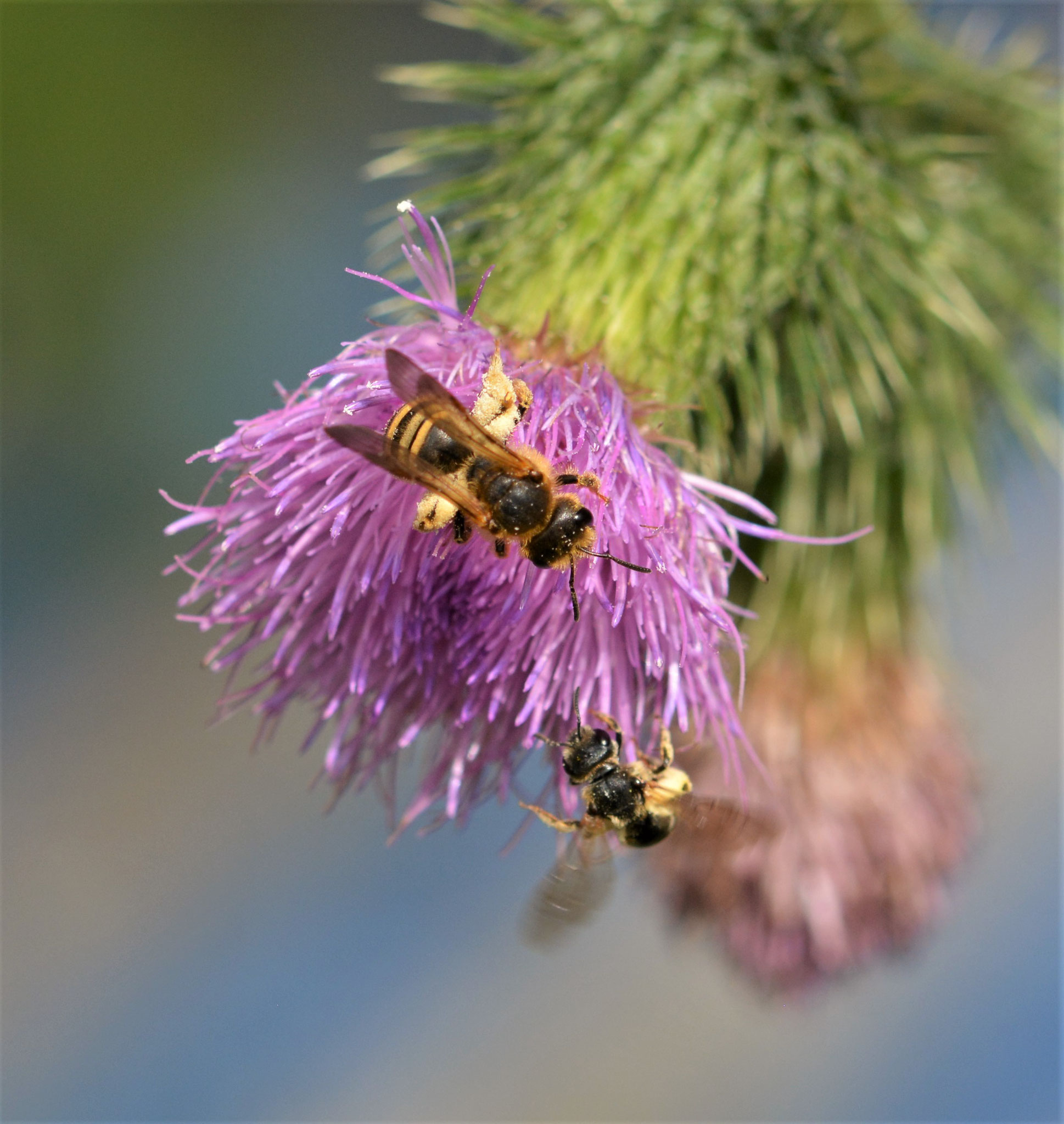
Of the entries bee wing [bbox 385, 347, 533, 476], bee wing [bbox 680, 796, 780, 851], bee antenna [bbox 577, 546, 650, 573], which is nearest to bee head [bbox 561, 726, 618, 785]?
bee wing [bbox 680, 796, 780, 851]

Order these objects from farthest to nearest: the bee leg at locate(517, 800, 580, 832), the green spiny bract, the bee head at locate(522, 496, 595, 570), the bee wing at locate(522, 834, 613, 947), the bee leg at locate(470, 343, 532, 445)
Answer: the green spiny bract → the bee leg at locate(517, 800, 580, 832) → the bee wing at locate(522, 834, 613, 947) → the bee leg at locate(470, 343, 532, 445) → the bee head at locate(522, 496, 595, 570)

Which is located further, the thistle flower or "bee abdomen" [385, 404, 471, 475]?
the thistle flower

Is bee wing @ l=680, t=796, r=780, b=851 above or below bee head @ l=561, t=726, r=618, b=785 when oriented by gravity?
below

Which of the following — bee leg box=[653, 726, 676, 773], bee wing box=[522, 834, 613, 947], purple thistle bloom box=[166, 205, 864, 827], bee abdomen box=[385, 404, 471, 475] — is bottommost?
bee wing box=[522, 834, 613, 947]

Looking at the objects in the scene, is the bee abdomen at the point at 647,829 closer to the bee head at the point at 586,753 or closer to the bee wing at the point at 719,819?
the bee wing at the point at 719,819

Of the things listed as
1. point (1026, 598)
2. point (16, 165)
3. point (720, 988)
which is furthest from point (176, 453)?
point (1026, 598)

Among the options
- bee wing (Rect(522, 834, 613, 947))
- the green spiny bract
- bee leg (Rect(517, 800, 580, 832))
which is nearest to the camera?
bee wing (Rect(522, 834, 613, 947))

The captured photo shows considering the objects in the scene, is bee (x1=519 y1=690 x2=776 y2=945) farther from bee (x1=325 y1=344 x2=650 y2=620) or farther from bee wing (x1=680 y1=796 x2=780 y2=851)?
bee (x1=325 y1=344 x2=650 y2=620)
